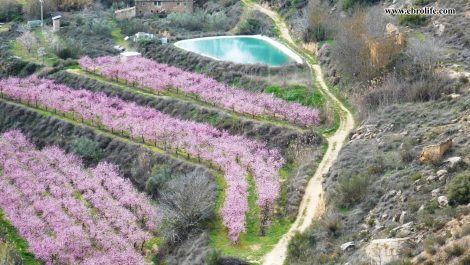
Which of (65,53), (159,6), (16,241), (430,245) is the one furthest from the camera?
(159,6)

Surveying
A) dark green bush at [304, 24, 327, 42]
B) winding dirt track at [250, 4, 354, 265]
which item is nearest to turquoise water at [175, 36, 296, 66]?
dark green bush at [304, 24, 327, 42]

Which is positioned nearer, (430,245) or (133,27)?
(430,245)

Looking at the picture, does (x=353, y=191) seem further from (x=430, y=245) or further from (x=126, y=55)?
(x=126, y=55)

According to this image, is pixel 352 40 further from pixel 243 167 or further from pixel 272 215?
pixel 272 215

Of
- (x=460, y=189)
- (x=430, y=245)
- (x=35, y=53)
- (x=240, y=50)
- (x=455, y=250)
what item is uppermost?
(x=460, y=189)

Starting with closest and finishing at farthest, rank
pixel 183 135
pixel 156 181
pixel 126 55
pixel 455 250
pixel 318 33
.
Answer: pixel 455 250 → pixel 156 181 → pixel 183 135 → pixel 318 33 → pixel 126 55

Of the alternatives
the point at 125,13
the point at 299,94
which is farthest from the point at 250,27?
the point at 299,94

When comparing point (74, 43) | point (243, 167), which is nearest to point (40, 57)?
point (74, 43)
